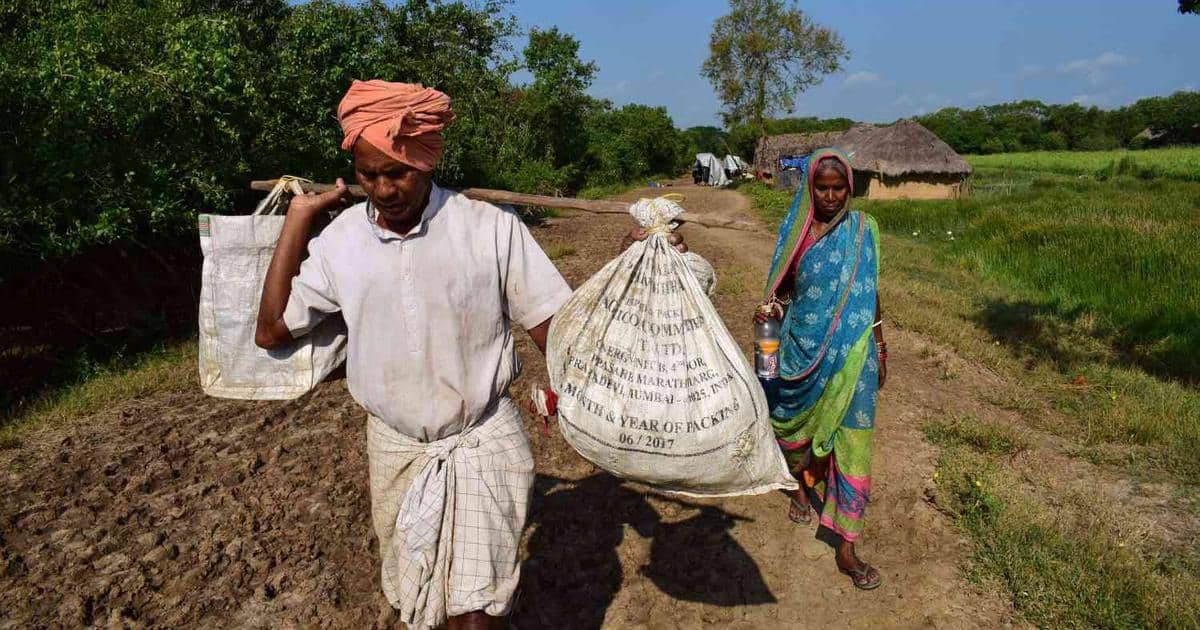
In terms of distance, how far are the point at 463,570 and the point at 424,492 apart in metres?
0.23

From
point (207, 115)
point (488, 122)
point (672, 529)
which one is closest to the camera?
point (672, 529)

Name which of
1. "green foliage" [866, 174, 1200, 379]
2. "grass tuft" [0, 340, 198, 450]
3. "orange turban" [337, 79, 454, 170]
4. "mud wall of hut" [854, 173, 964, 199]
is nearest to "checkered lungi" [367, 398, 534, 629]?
"orange turban" [337, 79, 454, 170]

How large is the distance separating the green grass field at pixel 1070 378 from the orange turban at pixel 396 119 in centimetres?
298

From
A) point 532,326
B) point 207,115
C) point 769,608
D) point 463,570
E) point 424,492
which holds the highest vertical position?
point 207,115

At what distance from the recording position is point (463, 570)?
1.89 metres

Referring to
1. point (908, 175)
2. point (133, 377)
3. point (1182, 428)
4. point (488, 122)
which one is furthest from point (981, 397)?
point (908, 175)

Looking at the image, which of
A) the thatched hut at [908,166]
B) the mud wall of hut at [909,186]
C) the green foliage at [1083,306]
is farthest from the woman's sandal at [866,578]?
the mud wall of hut at [909,186]

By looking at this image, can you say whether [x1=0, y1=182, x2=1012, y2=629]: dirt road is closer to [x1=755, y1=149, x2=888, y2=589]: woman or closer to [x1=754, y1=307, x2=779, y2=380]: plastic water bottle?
[x1=755, y1=149, x2=888, y2=589]: woman

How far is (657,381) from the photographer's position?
6.36 ft

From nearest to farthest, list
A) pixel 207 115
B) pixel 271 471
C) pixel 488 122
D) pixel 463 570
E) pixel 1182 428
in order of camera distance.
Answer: pixel 463 570
pixel 271 471
pixel 1182 428
pixel 207 115
pixel 488 122

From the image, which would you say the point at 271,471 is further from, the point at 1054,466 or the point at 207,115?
the point at 1054,466

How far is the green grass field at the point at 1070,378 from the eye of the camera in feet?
10.3

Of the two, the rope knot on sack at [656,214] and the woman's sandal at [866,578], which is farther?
the woman's sandal at [866,578]

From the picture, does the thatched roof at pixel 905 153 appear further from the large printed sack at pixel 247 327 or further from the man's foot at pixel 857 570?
the large printed sack at pixel 247 327
